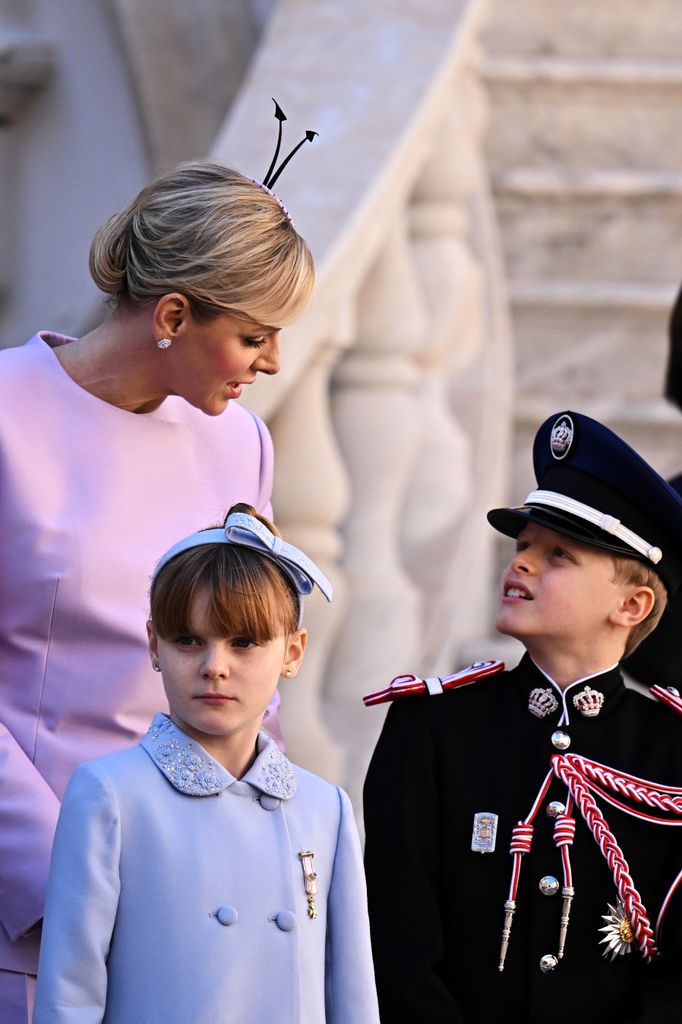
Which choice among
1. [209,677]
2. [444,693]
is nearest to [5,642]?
[209,677]

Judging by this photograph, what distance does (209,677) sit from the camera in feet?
7.82

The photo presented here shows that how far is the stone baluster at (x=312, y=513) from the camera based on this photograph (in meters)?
4.02

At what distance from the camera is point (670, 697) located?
Result: 2.77 meters

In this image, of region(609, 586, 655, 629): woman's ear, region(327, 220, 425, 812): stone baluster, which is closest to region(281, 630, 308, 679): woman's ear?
region(609, 586, 655, 629): woman's ear

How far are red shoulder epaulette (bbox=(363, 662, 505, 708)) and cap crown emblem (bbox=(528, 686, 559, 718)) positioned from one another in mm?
71

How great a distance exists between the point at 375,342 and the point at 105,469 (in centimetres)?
193

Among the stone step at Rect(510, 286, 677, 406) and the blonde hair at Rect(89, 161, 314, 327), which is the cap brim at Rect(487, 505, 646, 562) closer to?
the blonde hair at Rect(89, 161, 314, 327)

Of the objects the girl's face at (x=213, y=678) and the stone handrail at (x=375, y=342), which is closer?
the girl's face at (x=213, y=678)

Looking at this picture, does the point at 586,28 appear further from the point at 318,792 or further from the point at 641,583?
the point at 318,792

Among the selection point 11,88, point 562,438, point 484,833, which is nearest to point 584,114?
point 11,88

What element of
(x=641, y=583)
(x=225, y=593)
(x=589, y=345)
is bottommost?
(x=225, y=593)

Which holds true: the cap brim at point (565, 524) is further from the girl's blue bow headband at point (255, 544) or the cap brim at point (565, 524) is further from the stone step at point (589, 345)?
the stone step at point (589, 345)

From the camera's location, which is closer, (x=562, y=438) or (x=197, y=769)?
(x=197, y=769)

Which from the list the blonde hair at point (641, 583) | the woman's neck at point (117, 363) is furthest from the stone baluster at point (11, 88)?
the blonde hair at point (641, 583)
